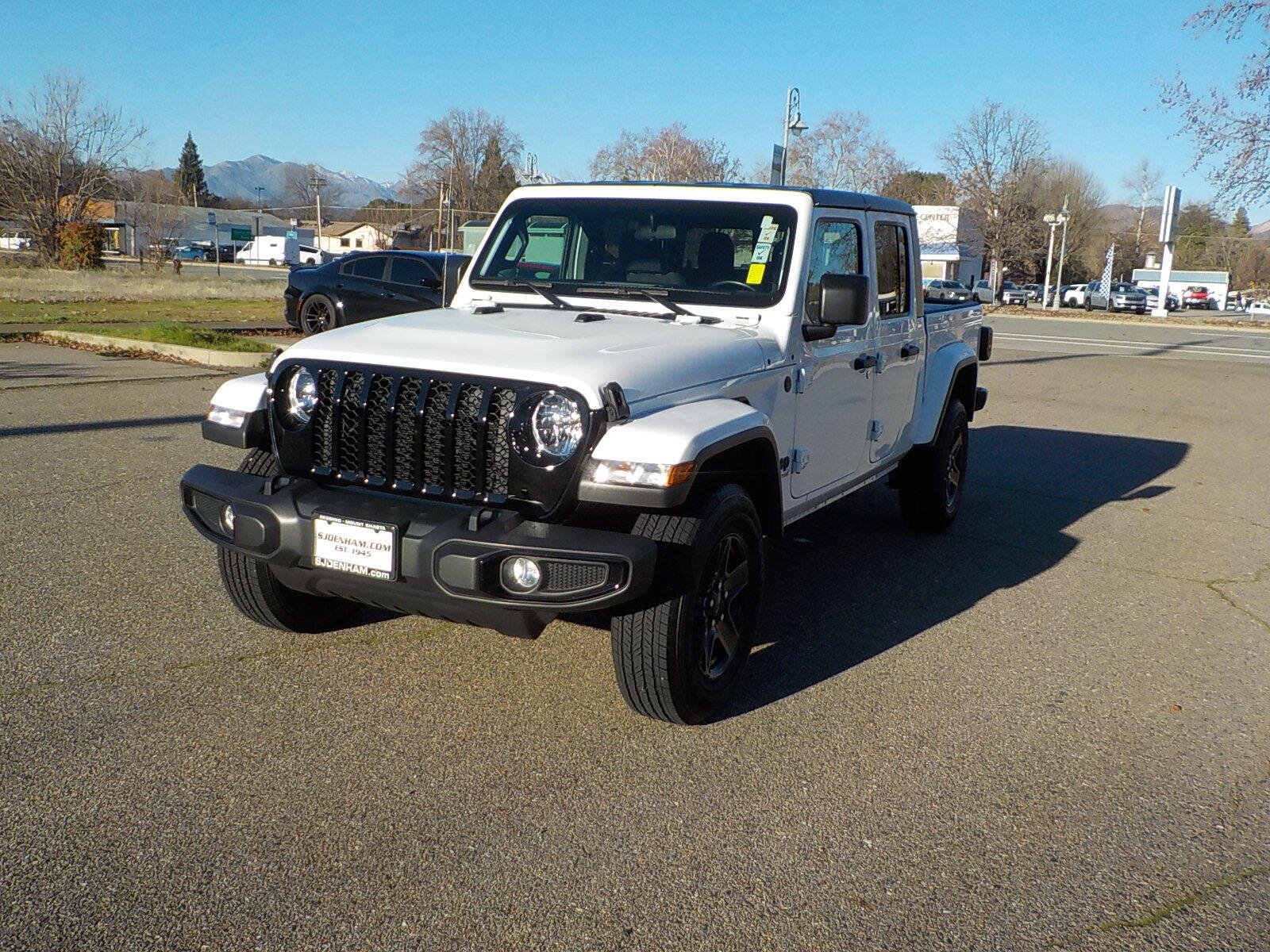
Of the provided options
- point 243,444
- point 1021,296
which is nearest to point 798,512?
point 243,444

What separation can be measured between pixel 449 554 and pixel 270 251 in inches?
3163

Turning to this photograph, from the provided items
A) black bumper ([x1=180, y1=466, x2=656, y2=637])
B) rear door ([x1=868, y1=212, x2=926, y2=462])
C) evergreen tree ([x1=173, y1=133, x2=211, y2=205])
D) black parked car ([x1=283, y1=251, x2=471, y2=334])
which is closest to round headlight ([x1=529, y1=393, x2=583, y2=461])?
black bumper ([x1=180, y1=466, x2=656, y2=637])

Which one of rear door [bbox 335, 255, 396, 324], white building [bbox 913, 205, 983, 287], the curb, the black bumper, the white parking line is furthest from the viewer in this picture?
white building [bbox 913, 205, 983, 287]

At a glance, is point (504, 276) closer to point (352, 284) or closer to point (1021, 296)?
point (352, 284)

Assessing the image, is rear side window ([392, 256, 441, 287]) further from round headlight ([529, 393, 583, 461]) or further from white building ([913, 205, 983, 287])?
white building ([913, 205, 983, 287])

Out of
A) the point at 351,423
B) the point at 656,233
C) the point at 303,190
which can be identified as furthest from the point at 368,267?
the point at 303,190

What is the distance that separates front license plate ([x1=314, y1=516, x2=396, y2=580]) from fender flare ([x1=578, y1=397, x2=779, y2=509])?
25.1 inches

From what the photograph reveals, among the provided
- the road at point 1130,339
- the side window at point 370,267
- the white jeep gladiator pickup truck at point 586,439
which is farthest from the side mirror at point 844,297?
the road at point 1130,339

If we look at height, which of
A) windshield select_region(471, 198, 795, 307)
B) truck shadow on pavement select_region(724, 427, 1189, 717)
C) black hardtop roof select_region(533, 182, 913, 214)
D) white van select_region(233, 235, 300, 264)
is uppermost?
white van select_region(233, 235, 300, 264)

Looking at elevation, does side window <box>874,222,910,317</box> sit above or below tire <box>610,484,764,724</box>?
above

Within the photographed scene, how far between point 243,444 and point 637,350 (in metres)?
1.48

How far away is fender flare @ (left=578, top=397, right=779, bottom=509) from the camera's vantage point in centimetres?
349

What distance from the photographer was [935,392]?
660 cm

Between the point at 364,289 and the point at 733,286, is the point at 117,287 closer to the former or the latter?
the point at 364,289
